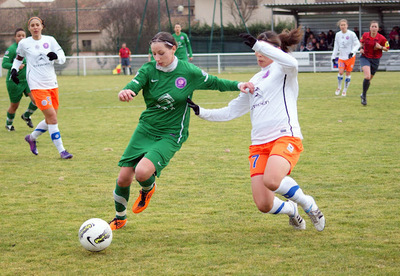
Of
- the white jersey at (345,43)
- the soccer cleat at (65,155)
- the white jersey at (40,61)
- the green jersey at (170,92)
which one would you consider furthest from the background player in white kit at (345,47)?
the green jersey at (170,92)

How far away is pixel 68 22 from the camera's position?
131 feet

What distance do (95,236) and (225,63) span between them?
28.5 m

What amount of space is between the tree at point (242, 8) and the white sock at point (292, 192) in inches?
1325

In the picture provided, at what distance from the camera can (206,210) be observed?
19.5 feet

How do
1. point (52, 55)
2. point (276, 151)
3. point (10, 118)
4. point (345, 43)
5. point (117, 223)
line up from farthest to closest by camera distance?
point (345, 43)
point (10, 118)
point (52, 55)
point (117, 223)
point (276, 151)

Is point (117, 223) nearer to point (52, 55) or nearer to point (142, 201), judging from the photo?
point (142, 201)

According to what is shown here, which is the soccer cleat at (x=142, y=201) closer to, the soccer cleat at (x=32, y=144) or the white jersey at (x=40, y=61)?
the white jersey at (x=40, y=61)

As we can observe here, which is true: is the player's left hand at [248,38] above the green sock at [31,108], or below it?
above

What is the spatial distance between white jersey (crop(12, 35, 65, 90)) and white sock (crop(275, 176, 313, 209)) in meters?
5.26

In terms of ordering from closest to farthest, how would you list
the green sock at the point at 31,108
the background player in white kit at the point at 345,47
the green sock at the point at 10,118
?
the green sock at the point at 31,108 → the green sock at the point at 10,118 → the background player in white kit at the point at 345,47

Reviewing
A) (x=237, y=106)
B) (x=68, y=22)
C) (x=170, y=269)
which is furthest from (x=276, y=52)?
(x=68, y=22)

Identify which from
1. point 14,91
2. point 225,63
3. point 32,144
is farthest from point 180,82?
point 225,63

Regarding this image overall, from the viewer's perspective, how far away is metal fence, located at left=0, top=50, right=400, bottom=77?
29.9m

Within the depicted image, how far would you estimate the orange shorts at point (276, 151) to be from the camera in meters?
4.80
